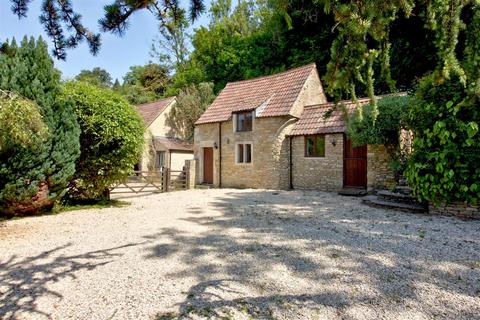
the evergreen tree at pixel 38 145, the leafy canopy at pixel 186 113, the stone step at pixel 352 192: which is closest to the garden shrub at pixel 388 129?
the stone step at pixel 352 192

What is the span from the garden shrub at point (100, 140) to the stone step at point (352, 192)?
334 inches

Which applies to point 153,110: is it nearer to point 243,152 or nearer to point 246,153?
point 243,152

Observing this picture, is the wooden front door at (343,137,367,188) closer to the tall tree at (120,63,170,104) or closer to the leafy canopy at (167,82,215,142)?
the leafy canopy at (167,82,215,142)

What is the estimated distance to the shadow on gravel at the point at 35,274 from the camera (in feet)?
11.0

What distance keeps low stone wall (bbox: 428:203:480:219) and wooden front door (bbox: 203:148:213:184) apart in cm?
1237

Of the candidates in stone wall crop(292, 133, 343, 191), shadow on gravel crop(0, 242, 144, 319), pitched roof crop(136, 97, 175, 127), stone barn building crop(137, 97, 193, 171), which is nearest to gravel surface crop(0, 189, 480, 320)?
shadow on gravel crop(0, 242, 144, 319)

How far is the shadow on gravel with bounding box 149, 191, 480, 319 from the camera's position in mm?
3300

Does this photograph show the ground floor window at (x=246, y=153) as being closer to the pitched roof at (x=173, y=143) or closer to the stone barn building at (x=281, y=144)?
the stone barn building at (x=281, y=144)

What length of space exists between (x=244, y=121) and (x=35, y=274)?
12.8 m

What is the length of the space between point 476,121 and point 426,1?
21.0 ft

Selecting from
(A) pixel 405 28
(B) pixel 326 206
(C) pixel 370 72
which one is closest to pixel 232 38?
(A) pixel 405 28

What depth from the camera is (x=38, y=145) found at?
7082 millimetres

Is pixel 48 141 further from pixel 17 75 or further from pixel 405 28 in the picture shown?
pixel 405 28

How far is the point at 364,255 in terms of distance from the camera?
468 cm
